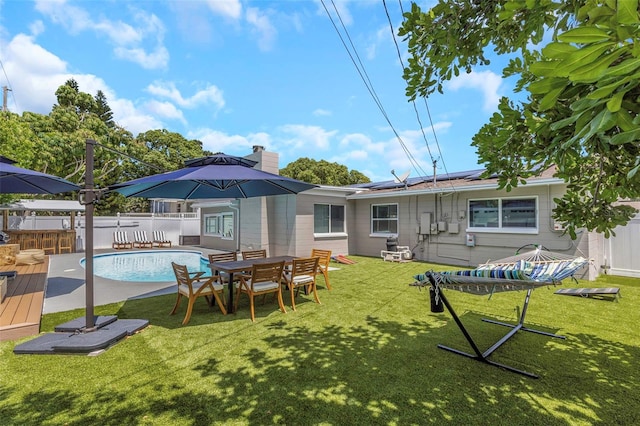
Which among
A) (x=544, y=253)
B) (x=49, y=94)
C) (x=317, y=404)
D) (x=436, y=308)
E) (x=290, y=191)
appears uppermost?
(x=49, y=94)

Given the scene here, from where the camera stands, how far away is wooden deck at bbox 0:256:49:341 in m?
4.26

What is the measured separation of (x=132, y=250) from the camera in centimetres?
1587

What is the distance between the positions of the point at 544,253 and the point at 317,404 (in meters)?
3.99

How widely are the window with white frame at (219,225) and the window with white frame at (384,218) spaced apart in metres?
6.83

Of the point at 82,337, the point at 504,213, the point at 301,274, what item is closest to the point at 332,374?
the point at 301,274

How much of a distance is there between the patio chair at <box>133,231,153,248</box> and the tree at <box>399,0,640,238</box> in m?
17.7

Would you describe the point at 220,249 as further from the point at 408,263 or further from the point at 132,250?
the point at 408,263

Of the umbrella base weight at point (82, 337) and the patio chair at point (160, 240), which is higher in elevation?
the patio chair at point (160, 240)

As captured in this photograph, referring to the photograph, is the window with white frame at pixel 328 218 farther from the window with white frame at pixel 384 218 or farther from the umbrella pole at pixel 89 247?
the umbrella pole at pixel 89 247

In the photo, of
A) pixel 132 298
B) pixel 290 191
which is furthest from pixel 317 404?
pixel 132 298

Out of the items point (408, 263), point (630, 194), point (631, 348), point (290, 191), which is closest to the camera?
point (630, 194)

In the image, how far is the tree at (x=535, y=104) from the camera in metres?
1.03

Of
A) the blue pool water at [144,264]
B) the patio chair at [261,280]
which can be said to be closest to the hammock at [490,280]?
Answer: the patio chair at [261,280]

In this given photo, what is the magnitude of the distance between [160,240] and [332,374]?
56.8ft
